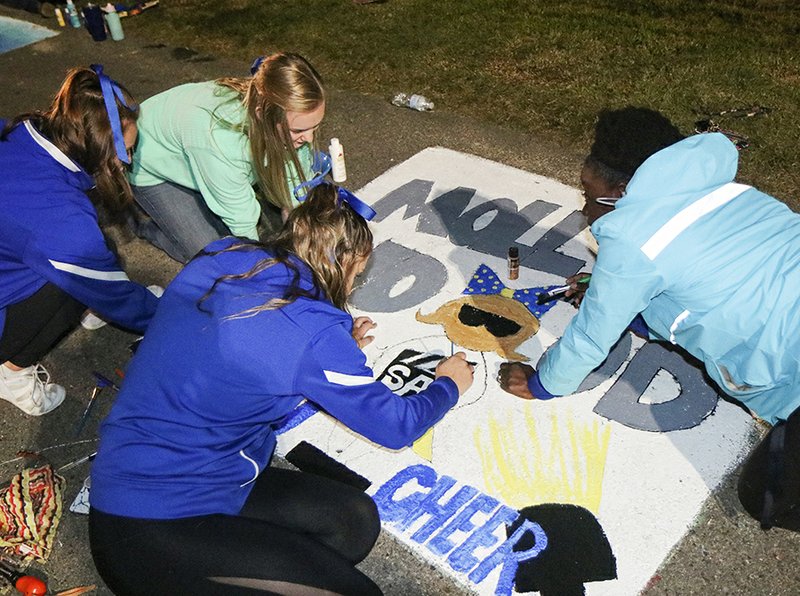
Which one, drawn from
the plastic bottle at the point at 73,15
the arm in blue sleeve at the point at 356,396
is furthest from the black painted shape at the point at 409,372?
the plastic bottle at the point at 73,15

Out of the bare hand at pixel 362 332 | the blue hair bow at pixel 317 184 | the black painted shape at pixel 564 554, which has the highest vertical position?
the blue hair bow at pixel 317 184

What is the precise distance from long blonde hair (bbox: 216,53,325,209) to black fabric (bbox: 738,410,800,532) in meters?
2.39

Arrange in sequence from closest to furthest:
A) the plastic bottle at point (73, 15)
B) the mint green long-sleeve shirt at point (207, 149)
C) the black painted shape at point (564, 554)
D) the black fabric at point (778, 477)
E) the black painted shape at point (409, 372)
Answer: the black fabric at point (778, 477), the black painted shape at point (564, 554), the black painted shape at point (409, 372), the mint green long-sleeve shirt at point (207, 149), the plastic bottle at point (73, 15)

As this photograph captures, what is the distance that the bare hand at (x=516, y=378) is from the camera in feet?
11.5

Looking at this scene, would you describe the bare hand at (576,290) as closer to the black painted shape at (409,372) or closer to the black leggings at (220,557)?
the black painted shape at (409,372)

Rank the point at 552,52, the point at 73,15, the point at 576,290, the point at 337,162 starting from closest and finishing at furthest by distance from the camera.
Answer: the point at 576,290 < the point at 337,162 < the point at 552,52 < the point at 73,15

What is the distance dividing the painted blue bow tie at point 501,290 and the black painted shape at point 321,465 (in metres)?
1.27

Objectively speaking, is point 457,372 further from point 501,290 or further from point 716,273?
point 501,290

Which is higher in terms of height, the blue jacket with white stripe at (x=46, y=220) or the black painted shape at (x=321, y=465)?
the blue jacket with white stripe at (x=46, y=220)

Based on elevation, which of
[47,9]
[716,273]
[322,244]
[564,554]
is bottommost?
[564,554]

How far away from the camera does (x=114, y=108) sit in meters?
3.20

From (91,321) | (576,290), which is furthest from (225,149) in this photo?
(576,290)

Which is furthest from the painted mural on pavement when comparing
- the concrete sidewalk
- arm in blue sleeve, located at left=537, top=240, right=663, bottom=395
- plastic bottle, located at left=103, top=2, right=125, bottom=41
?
plastic bottle, located at left=103, top=2, right=125, bottom=41

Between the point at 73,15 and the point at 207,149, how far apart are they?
5888 millimetres
